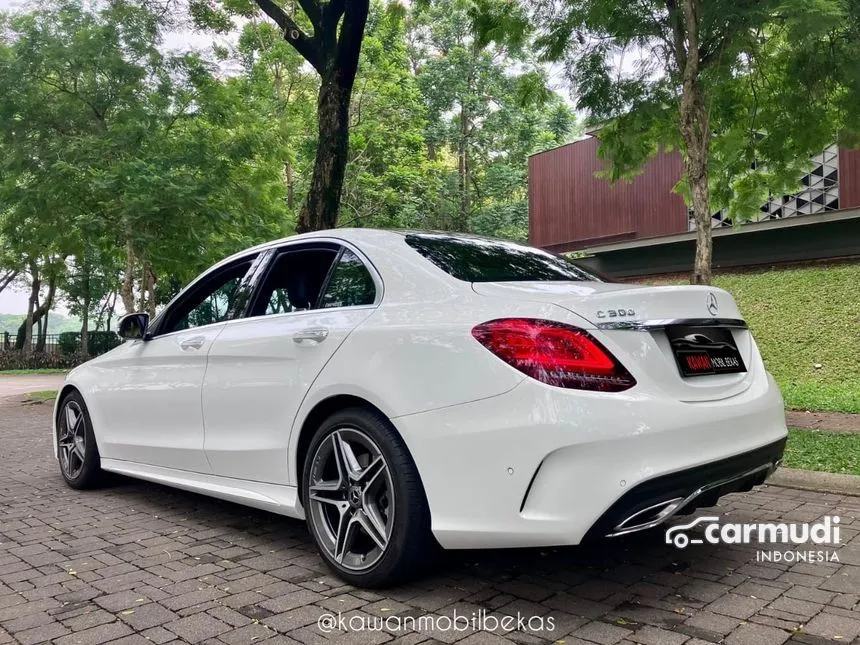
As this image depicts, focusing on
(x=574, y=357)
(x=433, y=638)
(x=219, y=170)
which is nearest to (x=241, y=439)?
(x=433, y=638)

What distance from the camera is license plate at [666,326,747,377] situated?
2.90 metres

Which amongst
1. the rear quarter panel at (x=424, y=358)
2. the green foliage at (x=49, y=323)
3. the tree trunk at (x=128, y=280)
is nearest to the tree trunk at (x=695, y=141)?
the rear quarter panel at (x=424, y=358)

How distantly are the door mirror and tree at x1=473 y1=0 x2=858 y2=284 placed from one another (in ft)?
18.0

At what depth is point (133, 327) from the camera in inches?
195

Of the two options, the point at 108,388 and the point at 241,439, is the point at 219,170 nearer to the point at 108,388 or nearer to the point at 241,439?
the point at 108,388

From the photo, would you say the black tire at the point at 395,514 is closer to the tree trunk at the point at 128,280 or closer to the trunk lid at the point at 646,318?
the trunk lid at the point at 646,318

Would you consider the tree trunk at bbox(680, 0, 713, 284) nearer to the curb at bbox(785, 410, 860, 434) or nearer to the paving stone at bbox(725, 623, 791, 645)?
the curb at bbox(785, 410, 860, 434)

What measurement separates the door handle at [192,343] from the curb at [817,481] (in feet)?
13.5

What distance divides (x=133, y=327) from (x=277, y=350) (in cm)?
186

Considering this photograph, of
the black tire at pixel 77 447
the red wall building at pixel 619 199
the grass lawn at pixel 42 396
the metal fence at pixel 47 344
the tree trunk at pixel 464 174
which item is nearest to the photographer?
the black tire at pixel 77 447

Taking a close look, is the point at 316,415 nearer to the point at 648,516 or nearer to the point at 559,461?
the point at 559,461

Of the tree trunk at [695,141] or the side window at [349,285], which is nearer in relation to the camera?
the side window at [349,285]

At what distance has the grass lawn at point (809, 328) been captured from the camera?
36.3 ft

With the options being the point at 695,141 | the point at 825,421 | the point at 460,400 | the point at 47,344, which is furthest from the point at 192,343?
the point at 47,344
